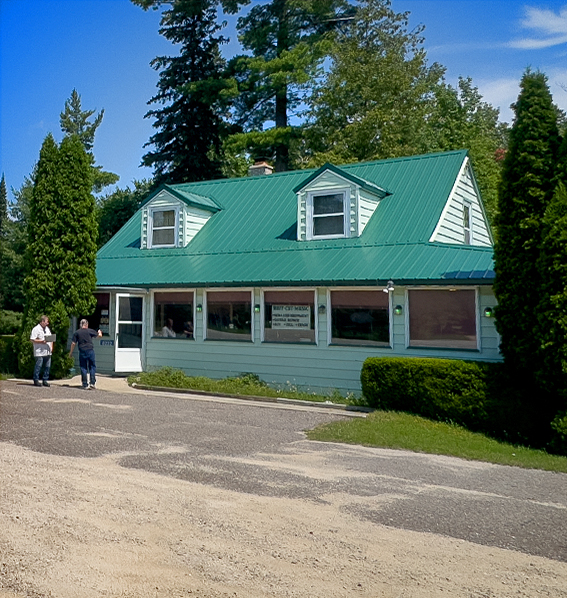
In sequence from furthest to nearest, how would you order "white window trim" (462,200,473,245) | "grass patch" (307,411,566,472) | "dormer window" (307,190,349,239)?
"white window trim" (462,200,473,245) → "dormer window" (307,190,349,239) → "grass patch" (307,411,566,472)

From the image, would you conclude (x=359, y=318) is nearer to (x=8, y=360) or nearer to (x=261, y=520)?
(x=261, y=520)

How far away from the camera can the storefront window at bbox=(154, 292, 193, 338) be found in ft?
53.8

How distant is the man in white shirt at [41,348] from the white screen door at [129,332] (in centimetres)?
219

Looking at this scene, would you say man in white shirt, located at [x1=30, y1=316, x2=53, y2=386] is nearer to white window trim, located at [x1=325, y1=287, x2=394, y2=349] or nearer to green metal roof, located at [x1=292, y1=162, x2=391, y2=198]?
white window trim, located at [x1=325, y1=287, x2=394, y2=349]

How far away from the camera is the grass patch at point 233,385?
13.7 metres

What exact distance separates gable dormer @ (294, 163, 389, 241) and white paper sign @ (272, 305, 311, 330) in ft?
8.04

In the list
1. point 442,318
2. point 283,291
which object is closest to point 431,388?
point 442,318

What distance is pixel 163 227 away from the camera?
18922 millimetres

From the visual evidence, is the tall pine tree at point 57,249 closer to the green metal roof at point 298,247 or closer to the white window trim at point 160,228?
the green metal roof at point 298,247

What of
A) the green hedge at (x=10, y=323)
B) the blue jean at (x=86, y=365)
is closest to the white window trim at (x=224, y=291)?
the blue jean at (x=86, y=365)

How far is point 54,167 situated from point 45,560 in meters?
13.5

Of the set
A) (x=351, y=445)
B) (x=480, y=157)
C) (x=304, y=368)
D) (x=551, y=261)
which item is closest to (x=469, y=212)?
(x=480, y=157)

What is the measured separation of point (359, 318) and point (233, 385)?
11.2 feet

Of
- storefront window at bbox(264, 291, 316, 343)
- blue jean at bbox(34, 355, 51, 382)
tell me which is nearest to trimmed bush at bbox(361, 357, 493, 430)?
storefront window at bbox(264, 291, 316, 343)
